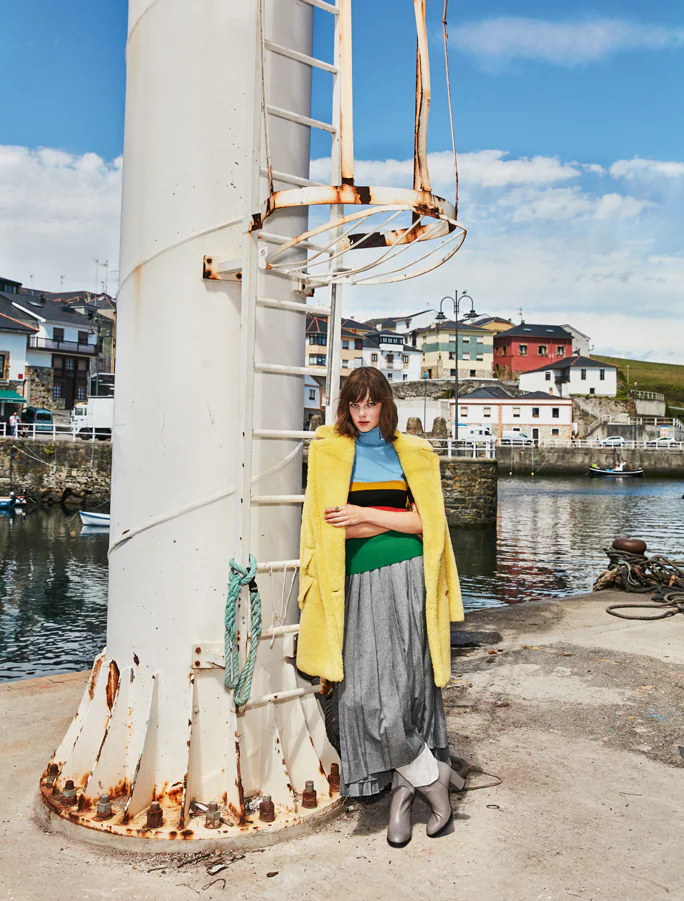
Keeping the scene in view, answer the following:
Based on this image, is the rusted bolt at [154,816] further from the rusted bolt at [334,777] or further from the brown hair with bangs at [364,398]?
the brown hair with bangs at [364,398]

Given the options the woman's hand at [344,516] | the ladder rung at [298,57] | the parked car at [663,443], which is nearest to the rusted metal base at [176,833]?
the woman's hand at [344,516]

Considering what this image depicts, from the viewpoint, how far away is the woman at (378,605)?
3.21 metres

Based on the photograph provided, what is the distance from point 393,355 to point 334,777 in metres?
93.9

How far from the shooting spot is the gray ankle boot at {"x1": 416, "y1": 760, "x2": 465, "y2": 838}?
3.26 meters

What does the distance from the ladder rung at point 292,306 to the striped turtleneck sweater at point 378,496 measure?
25.6 inches

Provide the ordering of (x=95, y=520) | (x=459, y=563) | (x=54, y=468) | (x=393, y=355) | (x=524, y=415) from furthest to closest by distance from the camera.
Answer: (x=393, y=355) → (x=524, y=415) → (x=54, y=468) → (x=95, y=520) → (x=459, y=563)

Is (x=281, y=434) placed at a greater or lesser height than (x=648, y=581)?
greater

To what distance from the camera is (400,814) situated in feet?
10.6

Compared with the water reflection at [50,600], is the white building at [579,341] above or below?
above

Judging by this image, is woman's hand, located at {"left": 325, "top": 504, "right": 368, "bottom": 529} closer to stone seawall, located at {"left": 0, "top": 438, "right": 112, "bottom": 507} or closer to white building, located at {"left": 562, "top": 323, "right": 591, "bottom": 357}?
stone seawall, located at {"left": 0, "top": 438, "right": 112, "bottom": 507}

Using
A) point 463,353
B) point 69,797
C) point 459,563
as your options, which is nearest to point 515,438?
point 463,353

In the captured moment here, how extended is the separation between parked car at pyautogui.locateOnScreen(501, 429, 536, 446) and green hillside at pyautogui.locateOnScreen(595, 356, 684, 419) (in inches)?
741

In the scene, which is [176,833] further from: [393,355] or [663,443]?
[393,355]

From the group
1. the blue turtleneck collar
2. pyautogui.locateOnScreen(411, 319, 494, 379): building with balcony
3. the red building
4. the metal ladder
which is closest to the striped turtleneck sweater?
the blue turtleneck collar
